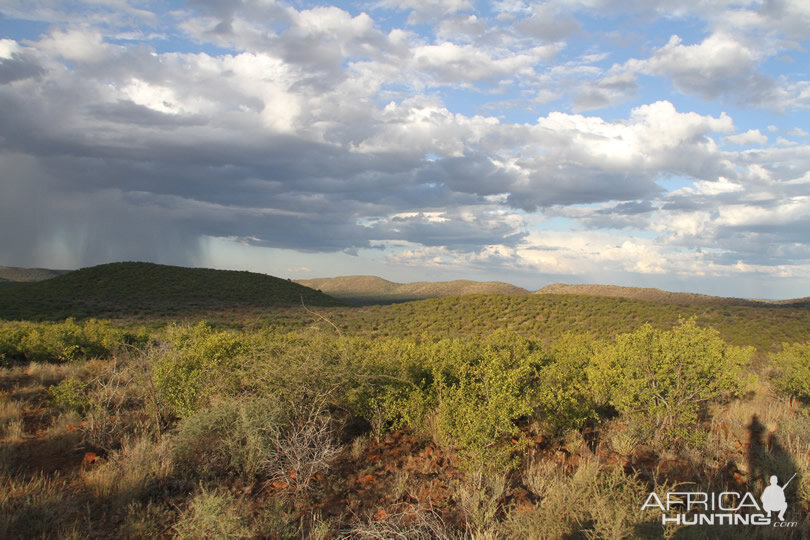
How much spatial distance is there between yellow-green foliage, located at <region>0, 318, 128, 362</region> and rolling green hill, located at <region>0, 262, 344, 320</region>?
2391cm

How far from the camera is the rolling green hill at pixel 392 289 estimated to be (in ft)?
328

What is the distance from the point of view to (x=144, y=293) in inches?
2093

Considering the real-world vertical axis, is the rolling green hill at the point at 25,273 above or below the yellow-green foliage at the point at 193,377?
above

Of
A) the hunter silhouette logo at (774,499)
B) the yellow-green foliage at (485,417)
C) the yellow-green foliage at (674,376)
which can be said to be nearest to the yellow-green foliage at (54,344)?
the yellow-green foliage at (485,417)

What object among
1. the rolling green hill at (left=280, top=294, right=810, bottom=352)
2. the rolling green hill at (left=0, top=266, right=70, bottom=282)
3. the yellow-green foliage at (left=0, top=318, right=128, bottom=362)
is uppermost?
the rolling green hill at (left=0, top=266, right=70, bottom=282)

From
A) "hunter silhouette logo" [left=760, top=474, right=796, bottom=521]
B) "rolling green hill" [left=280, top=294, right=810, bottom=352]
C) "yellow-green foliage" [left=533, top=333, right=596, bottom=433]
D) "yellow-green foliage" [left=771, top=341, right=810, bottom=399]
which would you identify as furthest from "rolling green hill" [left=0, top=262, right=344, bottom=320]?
"hunter silhouette logo" [left=760, top=474, right=796, bottom=521]

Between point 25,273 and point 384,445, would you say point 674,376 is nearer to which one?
point 384,445

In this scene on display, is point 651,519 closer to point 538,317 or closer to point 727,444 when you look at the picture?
point 727,444

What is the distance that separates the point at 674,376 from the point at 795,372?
530 cm

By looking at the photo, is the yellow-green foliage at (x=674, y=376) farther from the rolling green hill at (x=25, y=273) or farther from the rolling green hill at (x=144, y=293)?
the rolling green hill at (x=25, y=273)

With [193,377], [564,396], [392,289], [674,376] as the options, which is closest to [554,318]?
[674,376]

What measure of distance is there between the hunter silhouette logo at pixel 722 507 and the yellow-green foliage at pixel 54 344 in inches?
559

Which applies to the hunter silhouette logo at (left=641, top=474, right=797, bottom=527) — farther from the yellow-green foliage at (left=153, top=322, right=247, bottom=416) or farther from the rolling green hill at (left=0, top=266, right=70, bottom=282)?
the rolling green hill at (left=0, top=266, right=70, bottom=282)

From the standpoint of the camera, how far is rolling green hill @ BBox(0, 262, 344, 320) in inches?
1547
